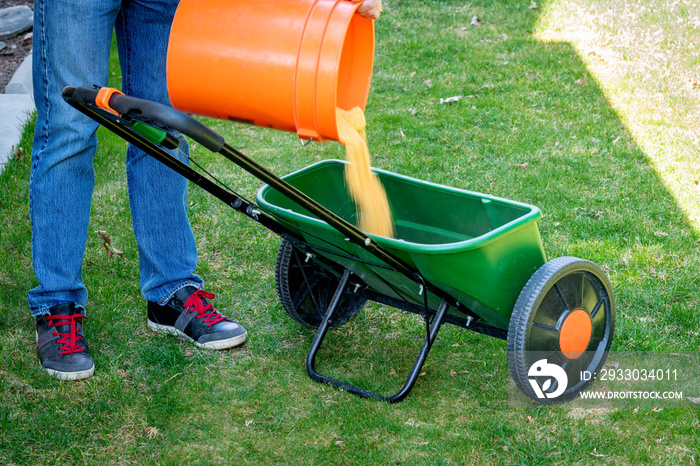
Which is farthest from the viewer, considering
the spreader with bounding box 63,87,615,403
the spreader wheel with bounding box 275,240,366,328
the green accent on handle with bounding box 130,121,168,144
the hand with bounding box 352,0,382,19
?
the spreader wheel with bounding box 275,240,366,328

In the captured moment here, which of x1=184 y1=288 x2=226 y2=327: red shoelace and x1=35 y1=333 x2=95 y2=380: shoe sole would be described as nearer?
x1=35 y1=333 x2=95 y2=380: shoe sole

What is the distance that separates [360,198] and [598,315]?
89 cm

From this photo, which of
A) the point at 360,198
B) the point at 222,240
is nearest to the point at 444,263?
the point at 360,198

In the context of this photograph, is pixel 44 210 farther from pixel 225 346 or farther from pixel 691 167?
pixel 691 167

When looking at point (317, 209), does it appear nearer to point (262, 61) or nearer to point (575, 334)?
point (262, 61)

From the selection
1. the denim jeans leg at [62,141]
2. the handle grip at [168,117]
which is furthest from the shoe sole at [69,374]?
the handle grip at [168,117]

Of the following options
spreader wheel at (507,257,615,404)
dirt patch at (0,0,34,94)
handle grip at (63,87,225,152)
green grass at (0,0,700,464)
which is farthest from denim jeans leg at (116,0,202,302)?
dirt patch at (0,0,34,94)

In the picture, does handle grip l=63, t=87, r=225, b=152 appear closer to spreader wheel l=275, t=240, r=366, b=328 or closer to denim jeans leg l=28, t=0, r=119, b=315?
denim jeans leg l=28, t=0, r=119, b=315

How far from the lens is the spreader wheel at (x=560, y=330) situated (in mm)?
2201

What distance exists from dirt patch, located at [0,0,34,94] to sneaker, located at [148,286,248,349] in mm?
3442

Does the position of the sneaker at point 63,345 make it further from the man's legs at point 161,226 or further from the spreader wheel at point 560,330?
the spreader wheel at point 560,330

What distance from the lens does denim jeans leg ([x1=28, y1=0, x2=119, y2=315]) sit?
2.29 m

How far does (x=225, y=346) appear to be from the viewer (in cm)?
275

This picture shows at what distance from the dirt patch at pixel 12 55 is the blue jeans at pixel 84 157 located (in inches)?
133
